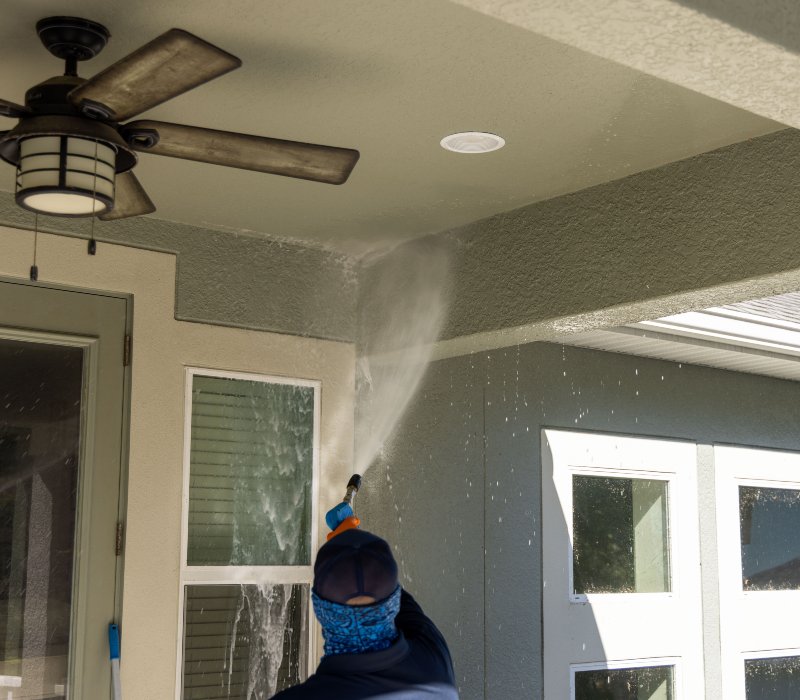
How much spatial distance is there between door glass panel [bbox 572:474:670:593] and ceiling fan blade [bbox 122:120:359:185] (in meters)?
3.58

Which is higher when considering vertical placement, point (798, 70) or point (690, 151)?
point (690, 151)

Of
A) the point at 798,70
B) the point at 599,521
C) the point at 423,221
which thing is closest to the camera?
the point at 798,70

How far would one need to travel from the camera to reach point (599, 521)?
6340mm

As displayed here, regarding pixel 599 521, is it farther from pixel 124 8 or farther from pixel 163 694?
pixel 124 8

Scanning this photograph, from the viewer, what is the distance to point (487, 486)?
5652 millimetres

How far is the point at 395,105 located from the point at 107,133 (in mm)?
1117

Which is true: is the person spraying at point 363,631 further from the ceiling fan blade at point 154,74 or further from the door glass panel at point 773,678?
the door glass panel at point 773,678

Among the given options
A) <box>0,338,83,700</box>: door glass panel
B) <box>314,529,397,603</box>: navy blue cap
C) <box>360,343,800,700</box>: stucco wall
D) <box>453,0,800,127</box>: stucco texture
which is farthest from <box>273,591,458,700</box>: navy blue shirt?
<box>360,343,800,700</box>: stucco wall

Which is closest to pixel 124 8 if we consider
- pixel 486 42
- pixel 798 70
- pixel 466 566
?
pixel 486 42

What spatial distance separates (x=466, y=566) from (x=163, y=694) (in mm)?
1658

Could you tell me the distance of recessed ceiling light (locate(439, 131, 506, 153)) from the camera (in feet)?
12.5

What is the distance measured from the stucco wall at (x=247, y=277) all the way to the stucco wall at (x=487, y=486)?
628 millimetres

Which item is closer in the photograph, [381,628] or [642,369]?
[381,628]

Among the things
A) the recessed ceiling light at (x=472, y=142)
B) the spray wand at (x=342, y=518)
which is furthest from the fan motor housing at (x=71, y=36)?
the spray wand at (x=342, y=518)
